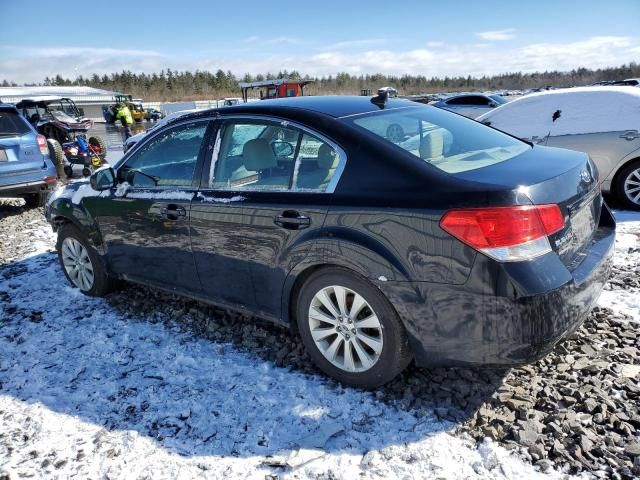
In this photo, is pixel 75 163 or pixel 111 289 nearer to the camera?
pixel 111 289

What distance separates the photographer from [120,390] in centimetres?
307

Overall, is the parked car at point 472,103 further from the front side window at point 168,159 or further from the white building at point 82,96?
the white building at point 82,96

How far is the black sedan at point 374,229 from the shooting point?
7.59ft

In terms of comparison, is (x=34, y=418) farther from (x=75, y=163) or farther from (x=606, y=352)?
(x=75, y=163)

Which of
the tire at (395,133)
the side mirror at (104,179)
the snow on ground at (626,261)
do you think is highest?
the tire at (395,133)

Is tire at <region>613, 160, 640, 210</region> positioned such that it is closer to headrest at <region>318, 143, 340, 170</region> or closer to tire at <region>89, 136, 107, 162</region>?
headrest at <region>318, 143, 340, 170</region>

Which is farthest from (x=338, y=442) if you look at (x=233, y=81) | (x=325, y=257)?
(x=233, y=81)

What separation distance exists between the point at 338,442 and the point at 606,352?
6.10 feet

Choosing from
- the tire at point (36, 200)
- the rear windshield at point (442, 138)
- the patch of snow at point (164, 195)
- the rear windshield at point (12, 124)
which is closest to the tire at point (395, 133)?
the rear windshield at point (442, 138)

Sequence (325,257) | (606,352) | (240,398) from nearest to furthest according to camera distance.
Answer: (325,257), (240,398), (606,352)

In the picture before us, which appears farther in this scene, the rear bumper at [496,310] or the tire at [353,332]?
the tire at [353,332]

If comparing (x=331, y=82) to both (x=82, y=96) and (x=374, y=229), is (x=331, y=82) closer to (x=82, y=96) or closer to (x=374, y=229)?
(x=82, y=96)

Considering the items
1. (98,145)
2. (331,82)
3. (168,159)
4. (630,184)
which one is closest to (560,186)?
(168,159)

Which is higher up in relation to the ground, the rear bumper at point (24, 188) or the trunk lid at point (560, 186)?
the trunk lid at point (560, 186)
